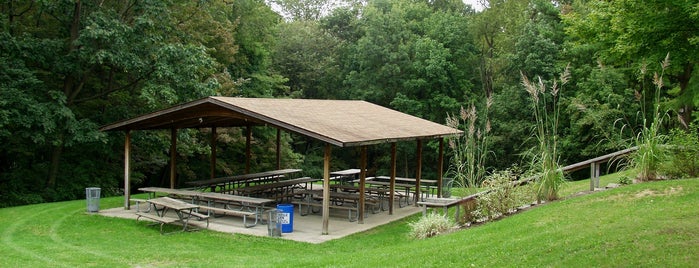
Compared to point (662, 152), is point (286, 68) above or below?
above

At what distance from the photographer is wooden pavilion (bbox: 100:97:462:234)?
10891mm

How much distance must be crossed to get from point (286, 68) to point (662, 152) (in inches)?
975

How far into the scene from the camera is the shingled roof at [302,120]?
1096 centimetres

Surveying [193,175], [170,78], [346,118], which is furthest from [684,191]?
[193,175]

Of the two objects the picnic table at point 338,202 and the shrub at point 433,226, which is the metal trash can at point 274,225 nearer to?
the picnic table at point 338,202

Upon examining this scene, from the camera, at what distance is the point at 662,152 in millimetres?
9648

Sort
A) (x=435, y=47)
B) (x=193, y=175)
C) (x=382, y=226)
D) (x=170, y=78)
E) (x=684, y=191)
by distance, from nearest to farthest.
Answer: (x=684, y=191) → (x=382, y=226) → (x=170, y=78) → (x=193, y=175) → (x=435, y=47)

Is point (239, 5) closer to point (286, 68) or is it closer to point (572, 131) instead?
point (286, 68)

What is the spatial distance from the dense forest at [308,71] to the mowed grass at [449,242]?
175 centimetres

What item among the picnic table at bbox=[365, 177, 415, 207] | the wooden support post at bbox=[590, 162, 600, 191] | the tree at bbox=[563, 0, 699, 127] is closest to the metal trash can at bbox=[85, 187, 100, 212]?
the picnic table at bbox=[365, 177, 415, 207]

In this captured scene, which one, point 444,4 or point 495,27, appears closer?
point 495,27

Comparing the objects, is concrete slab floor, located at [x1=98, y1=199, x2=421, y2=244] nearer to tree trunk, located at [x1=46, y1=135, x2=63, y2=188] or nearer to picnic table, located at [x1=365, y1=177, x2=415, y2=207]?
picnic table, located at [x1=365, y1=177, x2=415, y2=207]

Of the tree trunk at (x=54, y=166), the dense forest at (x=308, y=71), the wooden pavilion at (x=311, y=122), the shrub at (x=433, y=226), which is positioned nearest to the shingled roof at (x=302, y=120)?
the wooden pavilion at (x=311, y=122)

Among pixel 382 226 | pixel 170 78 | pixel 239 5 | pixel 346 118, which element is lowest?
pixel 382 226
